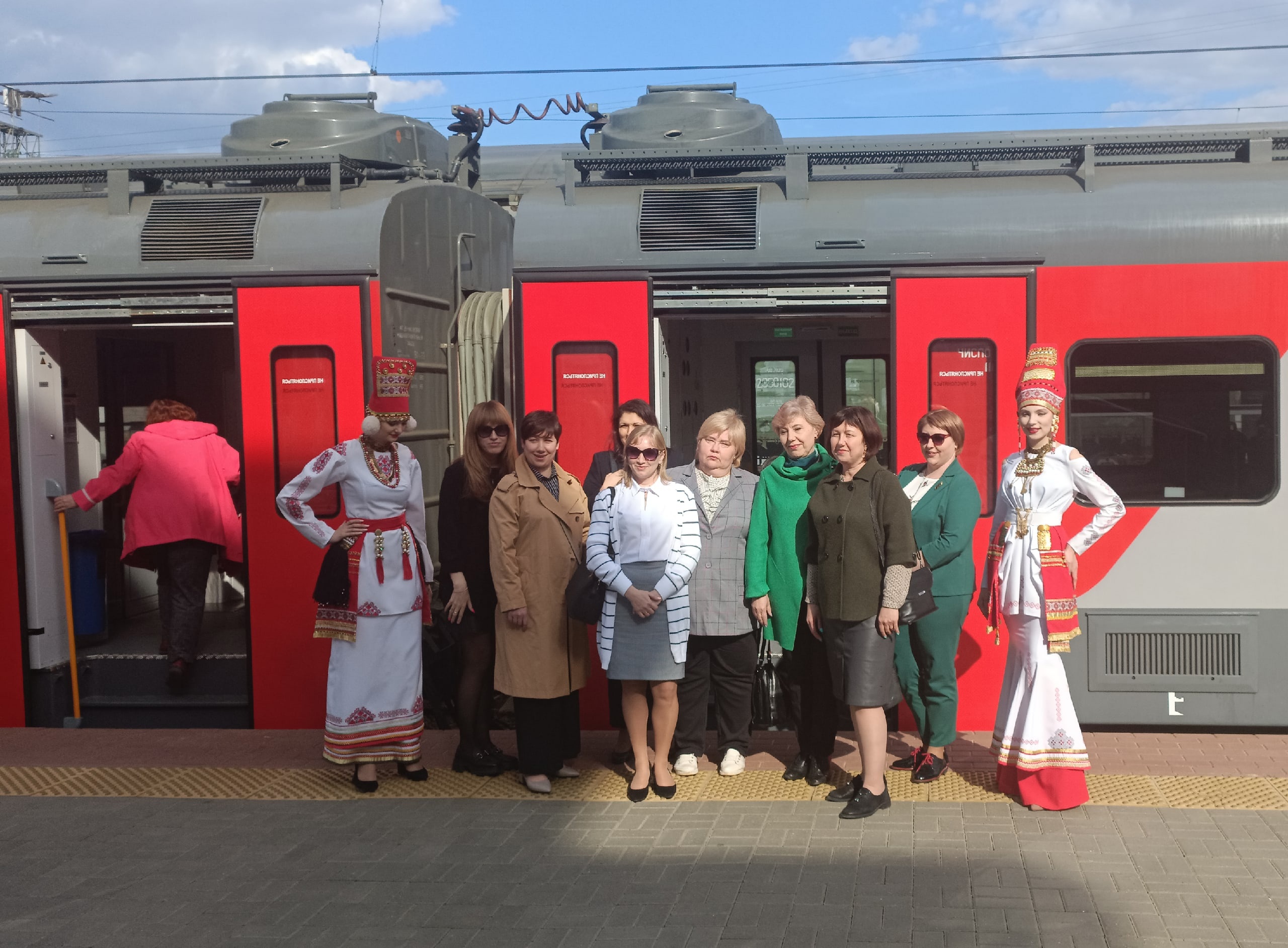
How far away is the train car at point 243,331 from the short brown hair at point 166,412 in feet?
1.58

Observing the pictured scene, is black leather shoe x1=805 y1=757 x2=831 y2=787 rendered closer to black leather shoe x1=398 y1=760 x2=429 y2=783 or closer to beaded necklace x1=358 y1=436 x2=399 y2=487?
black leather shoe x1=398 y1=760 x2=429 y2=783

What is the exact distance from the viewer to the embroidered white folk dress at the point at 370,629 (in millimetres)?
5957

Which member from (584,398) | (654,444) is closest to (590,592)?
(654,444)

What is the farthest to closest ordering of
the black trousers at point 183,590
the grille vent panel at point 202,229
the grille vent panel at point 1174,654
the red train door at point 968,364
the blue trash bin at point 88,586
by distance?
the blue trash bin at point 88,586, the black trousers at point 183,590, the grille vent panel at point 202,229, the red train door at point 968,364, the grille vent panel at point 1174,654

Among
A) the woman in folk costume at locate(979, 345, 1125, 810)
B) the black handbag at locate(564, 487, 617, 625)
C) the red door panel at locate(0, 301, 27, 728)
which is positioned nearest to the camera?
the woman in folk costume at locate(979, 345, 1125, 810)

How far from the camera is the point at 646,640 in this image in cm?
567

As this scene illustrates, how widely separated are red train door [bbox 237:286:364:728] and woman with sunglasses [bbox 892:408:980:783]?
301 cm

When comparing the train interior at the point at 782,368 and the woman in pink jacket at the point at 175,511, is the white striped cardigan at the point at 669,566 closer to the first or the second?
the woman in pink jacket at the point at 175,511

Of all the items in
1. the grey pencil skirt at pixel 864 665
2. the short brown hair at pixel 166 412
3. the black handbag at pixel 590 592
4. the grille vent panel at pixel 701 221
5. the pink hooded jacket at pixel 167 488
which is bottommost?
the grey pencil skirt at pixel 864 665

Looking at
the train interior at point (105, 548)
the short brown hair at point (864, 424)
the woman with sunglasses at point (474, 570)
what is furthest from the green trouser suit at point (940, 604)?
the train interior at point (105, 548)

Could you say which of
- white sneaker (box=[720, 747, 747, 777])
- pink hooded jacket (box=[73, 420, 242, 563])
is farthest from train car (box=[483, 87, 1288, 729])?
pink hooded jacket (box=[73, 420, 242, 563])

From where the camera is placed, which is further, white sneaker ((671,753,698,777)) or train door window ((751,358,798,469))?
train door window ((751,358,798,469))

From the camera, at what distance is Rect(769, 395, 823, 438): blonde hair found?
574 cm

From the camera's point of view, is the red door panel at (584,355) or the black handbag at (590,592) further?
the red door panel at (584,355)
